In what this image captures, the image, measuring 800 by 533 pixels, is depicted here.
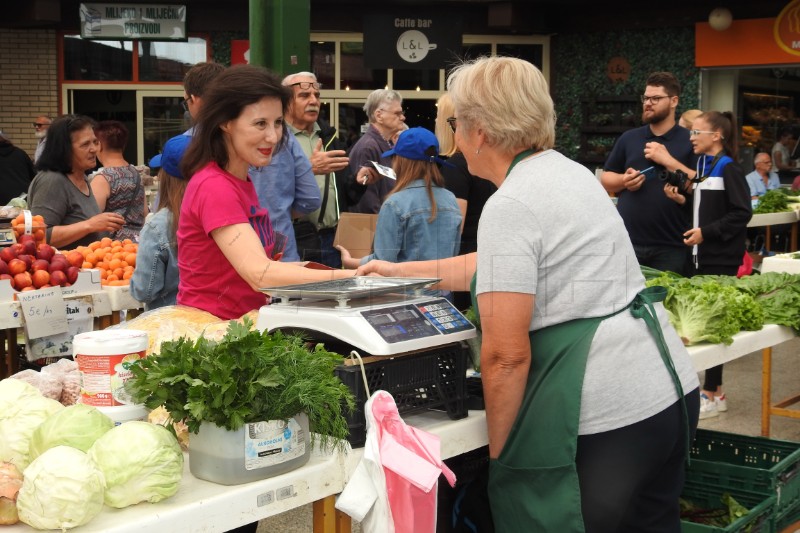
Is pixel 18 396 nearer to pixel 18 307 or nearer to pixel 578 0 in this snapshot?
pixel 18 307

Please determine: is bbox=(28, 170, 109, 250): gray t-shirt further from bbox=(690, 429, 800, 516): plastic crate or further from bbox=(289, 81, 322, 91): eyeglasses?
bbox=(690, 429, 800, 516): plastic crate

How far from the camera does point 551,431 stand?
238 centimetres

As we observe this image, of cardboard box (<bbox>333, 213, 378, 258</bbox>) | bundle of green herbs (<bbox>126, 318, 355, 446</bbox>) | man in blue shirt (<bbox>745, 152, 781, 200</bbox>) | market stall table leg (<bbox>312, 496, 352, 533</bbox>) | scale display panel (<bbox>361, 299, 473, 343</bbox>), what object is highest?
man in blue shirt (<bbox>745, 152, 781, 200</bbox>)

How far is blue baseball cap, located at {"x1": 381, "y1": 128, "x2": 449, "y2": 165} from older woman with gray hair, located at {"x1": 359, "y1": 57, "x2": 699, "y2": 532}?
195cm

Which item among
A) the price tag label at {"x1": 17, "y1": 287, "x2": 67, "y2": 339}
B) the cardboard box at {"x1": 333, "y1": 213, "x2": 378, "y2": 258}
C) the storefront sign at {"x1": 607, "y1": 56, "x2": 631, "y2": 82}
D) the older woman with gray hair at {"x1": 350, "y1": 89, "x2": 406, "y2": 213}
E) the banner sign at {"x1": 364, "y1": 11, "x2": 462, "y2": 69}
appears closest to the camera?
the cardboard box at {"x1": 333, "y1": 213, "x2": 378, "y2": 258}

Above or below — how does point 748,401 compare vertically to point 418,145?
below

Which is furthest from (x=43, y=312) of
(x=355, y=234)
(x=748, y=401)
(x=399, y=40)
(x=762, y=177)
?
(x=762, y=177)

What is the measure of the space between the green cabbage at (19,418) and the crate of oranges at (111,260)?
11.0 feet

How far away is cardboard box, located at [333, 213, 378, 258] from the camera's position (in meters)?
4.68

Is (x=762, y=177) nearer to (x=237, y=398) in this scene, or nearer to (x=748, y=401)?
(x=748, y=401)

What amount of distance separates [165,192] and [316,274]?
1257 mm

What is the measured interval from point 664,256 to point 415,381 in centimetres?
414

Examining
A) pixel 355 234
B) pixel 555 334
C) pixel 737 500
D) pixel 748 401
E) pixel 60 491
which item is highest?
pixel 355 234

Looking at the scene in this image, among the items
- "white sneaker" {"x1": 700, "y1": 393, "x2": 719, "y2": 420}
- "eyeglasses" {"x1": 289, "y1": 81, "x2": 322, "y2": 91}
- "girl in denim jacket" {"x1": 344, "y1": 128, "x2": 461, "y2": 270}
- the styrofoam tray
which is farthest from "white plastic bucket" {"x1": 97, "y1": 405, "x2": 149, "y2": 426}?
"white sneaker" {"x1": 700, "y1": 393, "x2": 719, "y2": 420}
